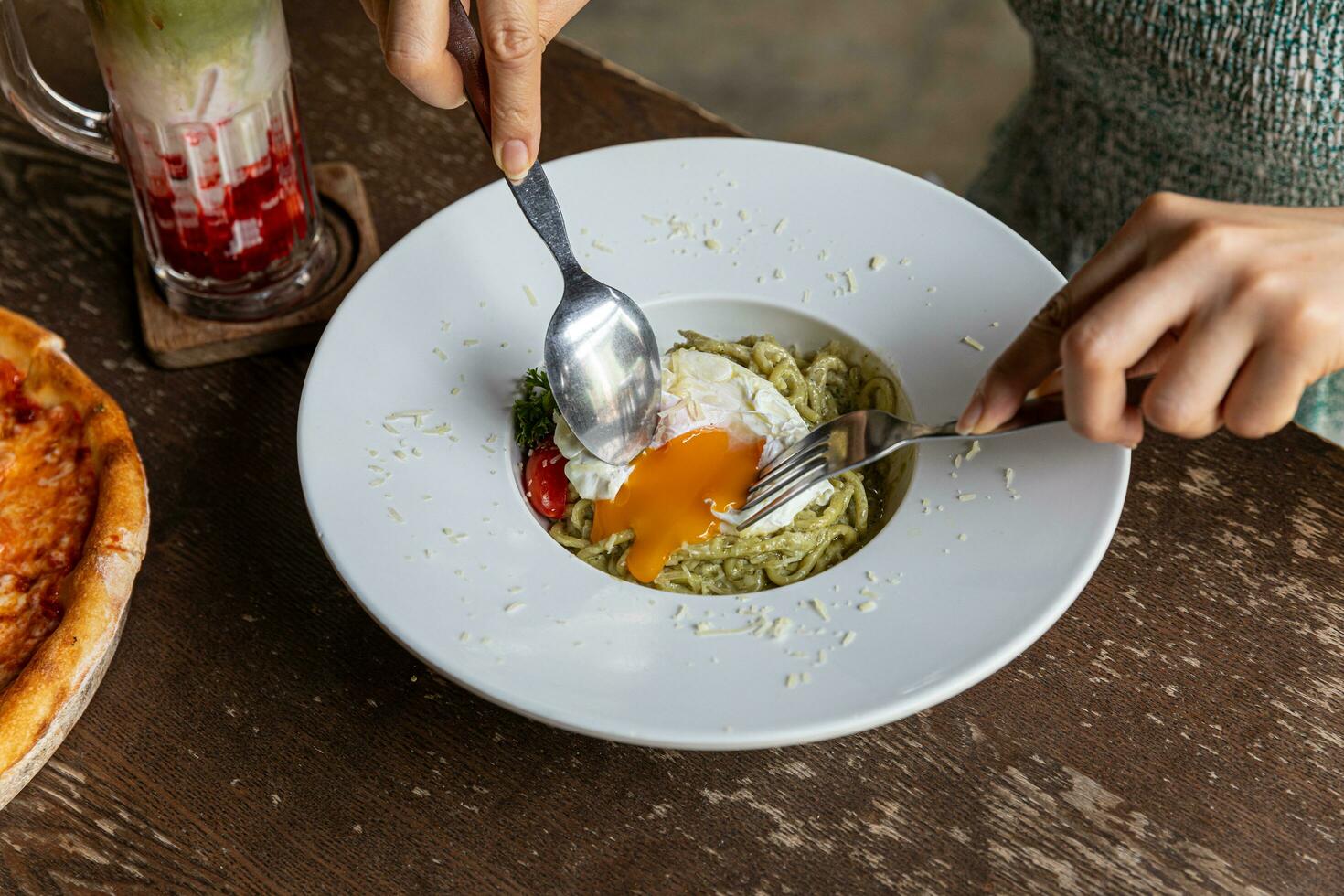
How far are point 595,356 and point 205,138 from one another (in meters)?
0.88

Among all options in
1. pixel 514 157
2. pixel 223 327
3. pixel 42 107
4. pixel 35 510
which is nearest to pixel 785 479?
pixel 514 157

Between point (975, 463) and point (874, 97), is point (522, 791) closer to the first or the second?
point (975, 463)

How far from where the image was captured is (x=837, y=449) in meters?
1.98

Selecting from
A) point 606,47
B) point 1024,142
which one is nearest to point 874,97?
point 606,47

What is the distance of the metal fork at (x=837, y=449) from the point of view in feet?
6.11

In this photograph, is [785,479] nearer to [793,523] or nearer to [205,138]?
[793,523]

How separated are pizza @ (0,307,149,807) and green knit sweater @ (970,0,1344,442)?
229cm

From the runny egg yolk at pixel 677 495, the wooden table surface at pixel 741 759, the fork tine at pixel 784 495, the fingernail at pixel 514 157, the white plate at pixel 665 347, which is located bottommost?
the wooden table surface at pixel 741 759

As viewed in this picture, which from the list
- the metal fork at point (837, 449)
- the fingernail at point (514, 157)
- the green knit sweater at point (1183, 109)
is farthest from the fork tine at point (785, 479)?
the green knit sweater at point (1183, 109)

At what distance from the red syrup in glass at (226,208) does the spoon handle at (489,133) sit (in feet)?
2.05

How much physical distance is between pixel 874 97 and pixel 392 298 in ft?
16.4

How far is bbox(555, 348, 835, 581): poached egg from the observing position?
2023mm

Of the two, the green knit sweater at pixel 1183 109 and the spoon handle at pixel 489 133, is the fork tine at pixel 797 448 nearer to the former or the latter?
the spoon handle at pixel 489 133

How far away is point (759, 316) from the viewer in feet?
7.63
